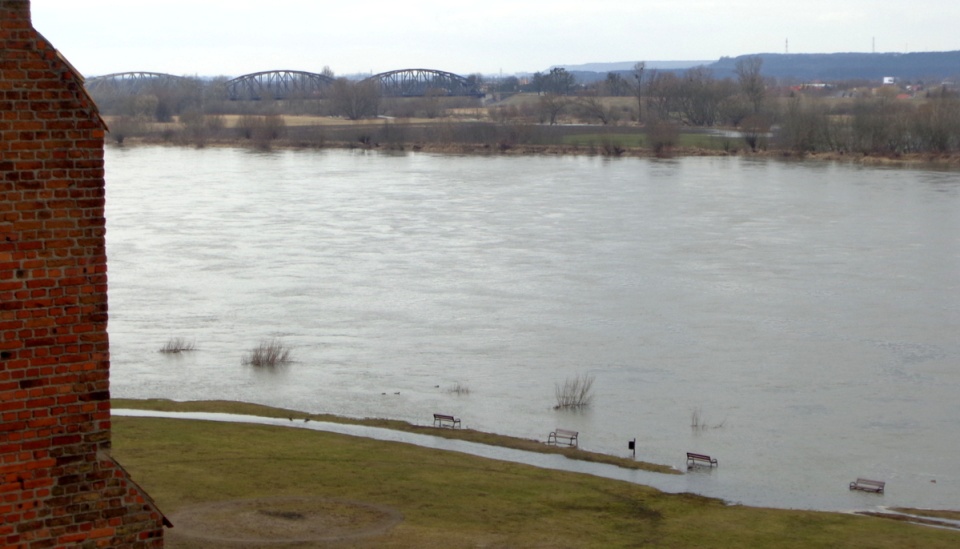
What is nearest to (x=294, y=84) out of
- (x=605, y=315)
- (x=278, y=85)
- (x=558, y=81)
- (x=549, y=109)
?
(x=278, y=85)

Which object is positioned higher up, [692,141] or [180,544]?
[692,141]

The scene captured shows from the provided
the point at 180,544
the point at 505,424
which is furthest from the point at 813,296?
the point at 180,544

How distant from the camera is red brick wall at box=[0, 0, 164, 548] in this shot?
203 inches

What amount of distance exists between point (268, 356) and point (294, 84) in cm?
13354

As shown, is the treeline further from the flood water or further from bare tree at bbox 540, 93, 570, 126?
the flood water

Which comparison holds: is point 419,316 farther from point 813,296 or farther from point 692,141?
point 692,141

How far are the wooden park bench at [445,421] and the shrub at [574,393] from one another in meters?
2.03

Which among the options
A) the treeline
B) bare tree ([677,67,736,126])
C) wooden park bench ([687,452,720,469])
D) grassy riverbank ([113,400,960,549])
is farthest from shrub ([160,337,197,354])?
bare tree ([677,67,736,126])

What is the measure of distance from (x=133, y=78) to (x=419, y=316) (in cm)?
13396

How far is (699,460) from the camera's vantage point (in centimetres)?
1733

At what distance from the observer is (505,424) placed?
1928cm

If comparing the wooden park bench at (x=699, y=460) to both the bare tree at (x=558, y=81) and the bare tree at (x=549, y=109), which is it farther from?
the bare tree at (x=558, y=81)

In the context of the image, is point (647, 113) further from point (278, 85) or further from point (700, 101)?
point (278, 85)

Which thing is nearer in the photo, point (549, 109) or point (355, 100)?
point (549, 109)
